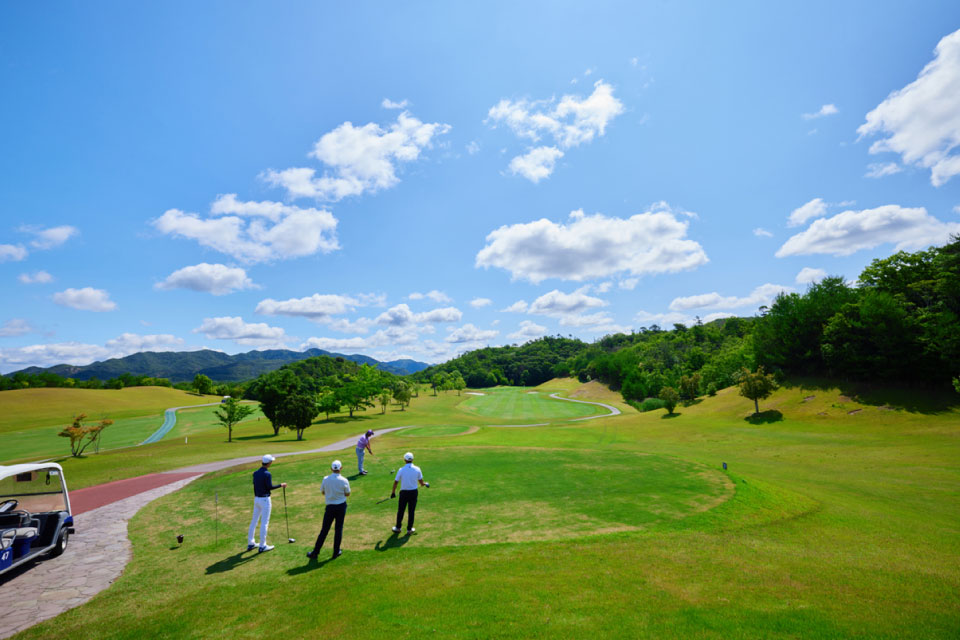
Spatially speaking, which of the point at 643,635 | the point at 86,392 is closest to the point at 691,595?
the point at 643,635

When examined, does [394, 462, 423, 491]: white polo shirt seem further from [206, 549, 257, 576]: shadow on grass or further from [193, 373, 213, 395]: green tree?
[193, 373, 213, 395]: green tree

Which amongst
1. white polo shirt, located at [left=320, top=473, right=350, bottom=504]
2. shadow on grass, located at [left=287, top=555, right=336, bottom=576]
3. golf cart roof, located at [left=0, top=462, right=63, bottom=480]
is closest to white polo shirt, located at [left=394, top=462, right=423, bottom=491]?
white polo shirt, located at [left=320, top=473, right=350, bottom=504]

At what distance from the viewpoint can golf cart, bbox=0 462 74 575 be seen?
9164 mm

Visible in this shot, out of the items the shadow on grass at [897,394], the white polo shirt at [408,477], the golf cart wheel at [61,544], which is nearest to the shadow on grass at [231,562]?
the white polo shirt at [408,477]

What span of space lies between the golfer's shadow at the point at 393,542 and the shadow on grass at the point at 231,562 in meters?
3.07

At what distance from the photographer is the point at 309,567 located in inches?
356

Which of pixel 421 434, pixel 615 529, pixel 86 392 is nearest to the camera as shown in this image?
pixel 615 529

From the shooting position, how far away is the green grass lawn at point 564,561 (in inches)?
259

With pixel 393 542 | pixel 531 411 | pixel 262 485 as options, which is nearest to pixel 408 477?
pixel 393 542

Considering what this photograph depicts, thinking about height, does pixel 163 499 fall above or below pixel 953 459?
above

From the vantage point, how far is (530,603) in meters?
7.10

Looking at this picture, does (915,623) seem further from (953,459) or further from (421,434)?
(421,434)

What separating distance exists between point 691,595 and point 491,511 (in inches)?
260

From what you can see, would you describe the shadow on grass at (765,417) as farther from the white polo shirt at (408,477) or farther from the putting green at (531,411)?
the white polo shirt at (408,477)
